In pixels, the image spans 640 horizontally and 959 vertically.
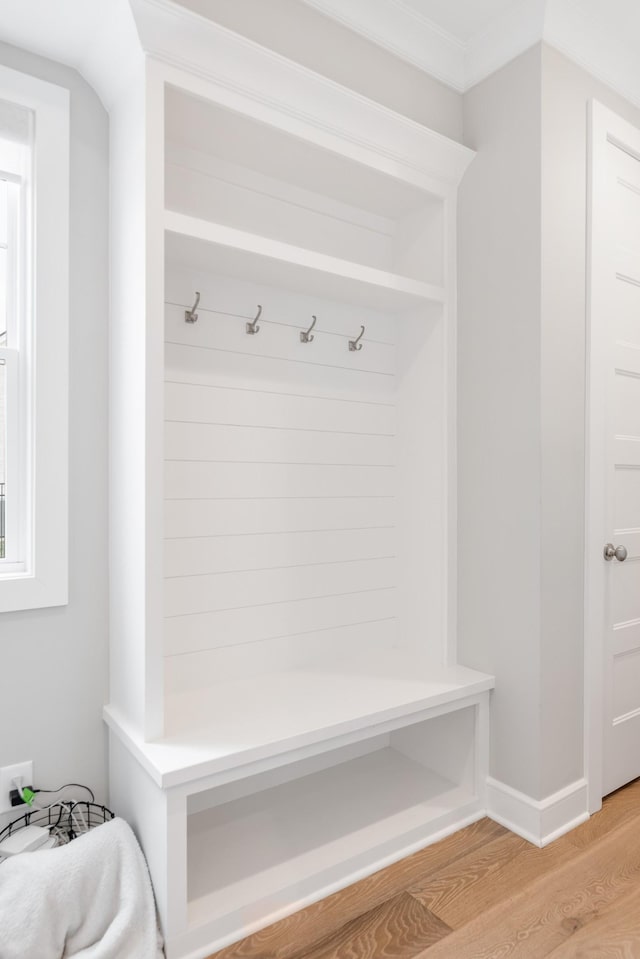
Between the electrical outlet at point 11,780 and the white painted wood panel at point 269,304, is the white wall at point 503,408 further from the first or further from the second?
the electrical outlet at point 11,780

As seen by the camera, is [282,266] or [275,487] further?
[275,487]

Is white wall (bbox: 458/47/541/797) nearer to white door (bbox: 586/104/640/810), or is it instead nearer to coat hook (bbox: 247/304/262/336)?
white door (bbox: 586/104/640/810)

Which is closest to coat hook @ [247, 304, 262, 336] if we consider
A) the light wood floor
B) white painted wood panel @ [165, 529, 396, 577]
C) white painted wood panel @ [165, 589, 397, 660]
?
white painted wood panel @ [165, 529, 396, 577]

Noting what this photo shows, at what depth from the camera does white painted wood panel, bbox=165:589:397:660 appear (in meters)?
1.87

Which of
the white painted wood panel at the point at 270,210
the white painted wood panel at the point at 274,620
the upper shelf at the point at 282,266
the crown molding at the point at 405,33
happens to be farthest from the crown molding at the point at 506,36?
the white painted wood panel at the point at 274,620

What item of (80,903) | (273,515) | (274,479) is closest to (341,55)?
(274,479)

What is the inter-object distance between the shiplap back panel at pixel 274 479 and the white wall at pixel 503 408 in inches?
13.6

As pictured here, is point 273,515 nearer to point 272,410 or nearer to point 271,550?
point 271,550

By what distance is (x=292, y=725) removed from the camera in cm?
162

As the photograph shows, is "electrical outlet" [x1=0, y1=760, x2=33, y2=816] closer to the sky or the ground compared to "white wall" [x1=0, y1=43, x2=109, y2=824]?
closer to the ground

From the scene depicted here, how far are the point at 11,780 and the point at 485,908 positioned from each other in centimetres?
128

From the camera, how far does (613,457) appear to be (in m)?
2.09

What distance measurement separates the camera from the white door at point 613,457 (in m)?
2.01

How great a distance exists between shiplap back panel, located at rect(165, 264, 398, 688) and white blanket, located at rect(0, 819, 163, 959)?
510 mm
